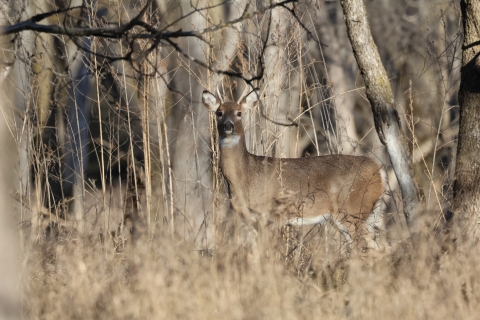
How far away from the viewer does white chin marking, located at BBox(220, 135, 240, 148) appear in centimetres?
704

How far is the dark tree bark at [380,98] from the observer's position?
5.65 m

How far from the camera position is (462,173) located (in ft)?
18.6

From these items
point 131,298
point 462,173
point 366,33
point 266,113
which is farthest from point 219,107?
point 131,298

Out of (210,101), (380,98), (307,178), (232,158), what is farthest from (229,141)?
(380,98)

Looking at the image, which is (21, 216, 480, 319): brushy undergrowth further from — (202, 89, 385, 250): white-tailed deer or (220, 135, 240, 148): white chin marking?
(220, 135, 240, 148): white chin marking

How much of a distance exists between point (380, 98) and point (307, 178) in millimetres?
1830

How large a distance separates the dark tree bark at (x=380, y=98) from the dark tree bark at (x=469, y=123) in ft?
1.15

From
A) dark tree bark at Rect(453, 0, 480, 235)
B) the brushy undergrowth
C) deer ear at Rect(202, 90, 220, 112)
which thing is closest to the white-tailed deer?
deer ear at Rect(202, 90, 220, 112)

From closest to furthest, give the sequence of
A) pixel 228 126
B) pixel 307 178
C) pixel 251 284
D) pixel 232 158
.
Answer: pixel 251 284
pixel 228 126
pixel 232 158
pixel 307 178

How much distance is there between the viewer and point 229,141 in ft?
23.1

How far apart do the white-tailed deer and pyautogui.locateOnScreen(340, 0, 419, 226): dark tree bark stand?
104 centimetres

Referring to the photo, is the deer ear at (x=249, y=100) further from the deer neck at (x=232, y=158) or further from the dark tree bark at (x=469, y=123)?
the dark tree bark at (x=469, y=123)

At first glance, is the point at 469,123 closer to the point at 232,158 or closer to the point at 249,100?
the point at 249,100

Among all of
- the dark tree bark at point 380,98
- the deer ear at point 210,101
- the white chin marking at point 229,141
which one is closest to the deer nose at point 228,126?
the white chin marking at point 229,141
